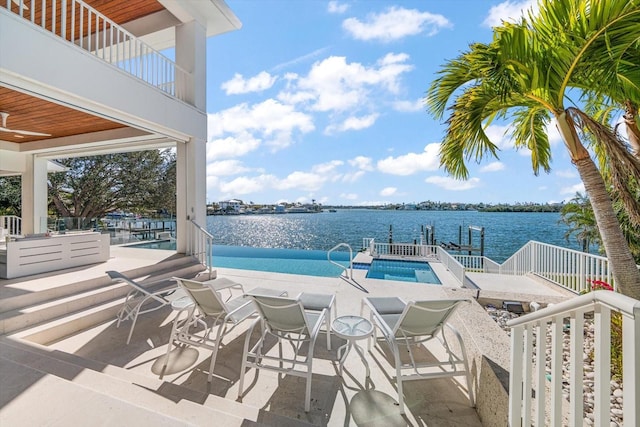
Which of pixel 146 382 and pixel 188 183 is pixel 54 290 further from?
pixel 188 183

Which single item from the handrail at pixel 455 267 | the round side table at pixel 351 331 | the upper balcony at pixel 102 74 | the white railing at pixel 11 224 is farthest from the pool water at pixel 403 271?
the white railing at pixel 11 224

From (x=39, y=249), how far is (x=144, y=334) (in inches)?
125

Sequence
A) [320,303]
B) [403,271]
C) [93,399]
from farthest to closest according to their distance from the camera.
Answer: [403,271] → [320,303] → [93,399]

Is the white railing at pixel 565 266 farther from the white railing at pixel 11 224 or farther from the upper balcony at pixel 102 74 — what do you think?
the white railing at pixel 11 224

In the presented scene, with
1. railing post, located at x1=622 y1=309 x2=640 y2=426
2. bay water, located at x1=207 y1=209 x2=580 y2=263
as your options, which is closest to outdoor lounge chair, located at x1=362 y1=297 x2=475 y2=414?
railing post, located at x1=622 y1=309 x2=640 y2=426

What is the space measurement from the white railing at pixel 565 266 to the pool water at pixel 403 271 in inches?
103

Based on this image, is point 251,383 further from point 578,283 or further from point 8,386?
point 578,283

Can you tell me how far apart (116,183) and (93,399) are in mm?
14997

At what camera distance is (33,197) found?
821cm

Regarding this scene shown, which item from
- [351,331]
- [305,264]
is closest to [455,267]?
[305,264]

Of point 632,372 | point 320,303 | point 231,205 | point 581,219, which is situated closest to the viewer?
point 632,372

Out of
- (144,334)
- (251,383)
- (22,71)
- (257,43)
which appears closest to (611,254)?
(251,383)

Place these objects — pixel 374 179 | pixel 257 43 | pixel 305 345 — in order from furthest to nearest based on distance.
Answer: pixel 374 179 < pixel 257 43 < pixel 305 345

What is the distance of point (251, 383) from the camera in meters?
2.64
